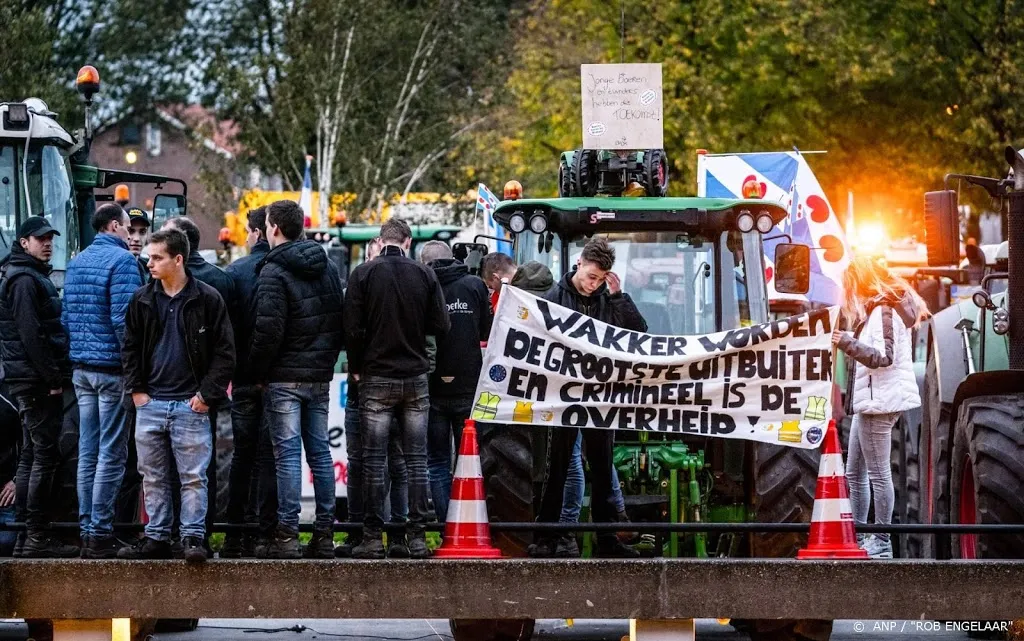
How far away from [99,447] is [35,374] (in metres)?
0.60

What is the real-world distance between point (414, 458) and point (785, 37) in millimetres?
27325

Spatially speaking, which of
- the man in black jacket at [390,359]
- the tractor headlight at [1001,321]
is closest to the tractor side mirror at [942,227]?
the tractor headlight at [1001,321]

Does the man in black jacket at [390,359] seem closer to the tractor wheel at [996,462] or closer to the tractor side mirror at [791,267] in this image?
the tractor side mirror at [791,267]

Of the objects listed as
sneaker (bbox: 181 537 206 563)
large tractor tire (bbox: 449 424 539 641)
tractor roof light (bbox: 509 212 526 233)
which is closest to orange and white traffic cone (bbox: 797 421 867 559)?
large tractor tire (bbox: 449 424 539 641)

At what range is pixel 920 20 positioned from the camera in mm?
35625

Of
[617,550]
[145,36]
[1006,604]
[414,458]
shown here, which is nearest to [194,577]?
[414,458]

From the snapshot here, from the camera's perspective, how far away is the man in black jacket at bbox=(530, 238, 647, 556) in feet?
32.4

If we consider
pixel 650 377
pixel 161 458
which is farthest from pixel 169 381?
pixel 650 377

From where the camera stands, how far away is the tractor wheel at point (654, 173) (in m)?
A: 12.3

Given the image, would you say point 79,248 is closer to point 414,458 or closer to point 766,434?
point 414,458

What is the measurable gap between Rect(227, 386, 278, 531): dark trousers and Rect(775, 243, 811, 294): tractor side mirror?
3.31 meters

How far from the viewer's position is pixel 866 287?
12.0 metres

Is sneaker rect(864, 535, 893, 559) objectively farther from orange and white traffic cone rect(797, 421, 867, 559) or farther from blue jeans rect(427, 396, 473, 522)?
orange and white traffic cone rect(797, 421, 867, 559)

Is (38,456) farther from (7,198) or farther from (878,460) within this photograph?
(878,460)
